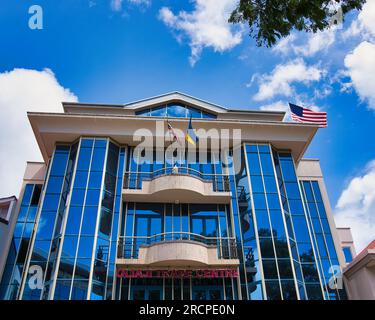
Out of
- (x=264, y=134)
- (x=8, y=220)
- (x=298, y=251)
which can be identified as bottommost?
(x=298, y=251)

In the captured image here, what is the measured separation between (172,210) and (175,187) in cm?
197

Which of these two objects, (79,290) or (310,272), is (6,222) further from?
(310,272)

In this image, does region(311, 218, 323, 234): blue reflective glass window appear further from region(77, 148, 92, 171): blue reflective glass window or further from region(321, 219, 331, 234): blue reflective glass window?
region(77, 148, 92, 171): blue reflective glass window

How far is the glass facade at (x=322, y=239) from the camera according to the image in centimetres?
1754

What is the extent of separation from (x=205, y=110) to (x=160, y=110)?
3.23m

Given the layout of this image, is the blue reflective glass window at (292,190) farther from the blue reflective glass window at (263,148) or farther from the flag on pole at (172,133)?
the flag on pole at (172,133)

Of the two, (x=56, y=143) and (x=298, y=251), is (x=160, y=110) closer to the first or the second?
(x=56, y=143)

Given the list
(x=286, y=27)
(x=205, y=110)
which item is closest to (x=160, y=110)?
(x=205, y=110)

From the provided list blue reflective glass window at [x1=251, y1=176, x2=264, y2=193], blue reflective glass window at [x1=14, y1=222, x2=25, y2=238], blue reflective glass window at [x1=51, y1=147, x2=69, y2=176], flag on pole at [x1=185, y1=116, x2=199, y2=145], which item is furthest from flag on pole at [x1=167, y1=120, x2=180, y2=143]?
blue reflective glass window at [x1=14, y1=222, x2=25, y2=238]

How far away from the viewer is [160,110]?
2177 centimetres

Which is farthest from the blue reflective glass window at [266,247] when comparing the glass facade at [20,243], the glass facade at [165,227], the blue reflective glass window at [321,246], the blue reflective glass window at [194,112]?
the glass facade at [20,243]

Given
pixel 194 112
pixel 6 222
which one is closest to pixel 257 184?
pixel 194 112

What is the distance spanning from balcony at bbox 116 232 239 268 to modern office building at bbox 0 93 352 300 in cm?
6

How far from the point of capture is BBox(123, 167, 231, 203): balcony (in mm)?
18250
